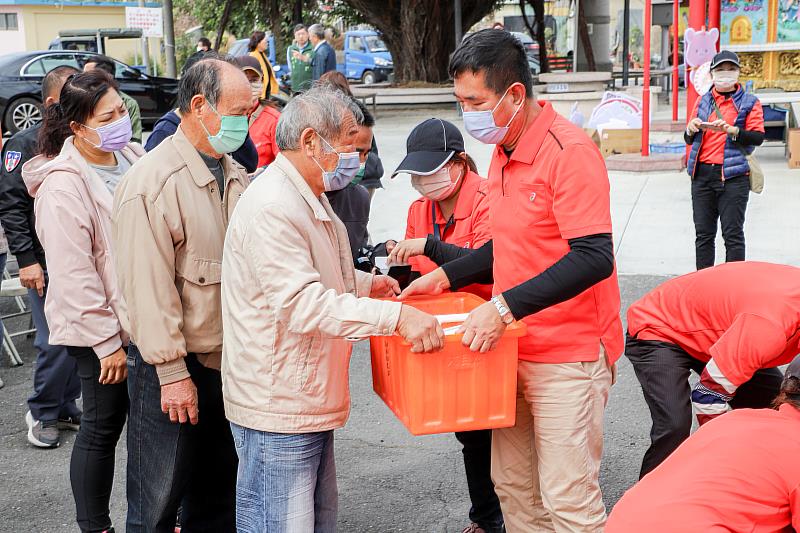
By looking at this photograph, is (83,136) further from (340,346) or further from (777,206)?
(777,206)

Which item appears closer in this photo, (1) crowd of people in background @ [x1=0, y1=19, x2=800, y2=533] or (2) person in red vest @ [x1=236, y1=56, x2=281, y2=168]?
(1) crowd of people in background @ [x1=0, y1=19, x2=800, y2=533]

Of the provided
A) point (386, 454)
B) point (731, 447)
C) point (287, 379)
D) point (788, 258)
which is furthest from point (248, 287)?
point (788, 258)

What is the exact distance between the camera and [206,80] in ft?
10.4

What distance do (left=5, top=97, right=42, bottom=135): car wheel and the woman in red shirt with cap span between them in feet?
51.0

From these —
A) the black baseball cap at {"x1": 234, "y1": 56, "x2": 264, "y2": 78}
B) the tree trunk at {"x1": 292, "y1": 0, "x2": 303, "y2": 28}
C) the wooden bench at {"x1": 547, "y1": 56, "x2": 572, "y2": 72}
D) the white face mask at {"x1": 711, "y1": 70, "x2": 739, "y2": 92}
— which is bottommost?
the white face mask at {"x1": 711, "y1": 70, "x2": 739, "y2": 92}

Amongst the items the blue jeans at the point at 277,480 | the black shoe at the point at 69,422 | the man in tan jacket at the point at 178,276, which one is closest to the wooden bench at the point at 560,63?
the black shoe at the point at 69,422

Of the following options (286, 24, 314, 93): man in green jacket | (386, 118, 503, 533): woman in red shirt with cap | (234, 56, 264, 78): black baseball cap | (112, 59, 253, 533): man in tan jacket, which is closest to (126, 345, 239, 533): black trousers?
(112, 59, 253, 533): man in tan jacket

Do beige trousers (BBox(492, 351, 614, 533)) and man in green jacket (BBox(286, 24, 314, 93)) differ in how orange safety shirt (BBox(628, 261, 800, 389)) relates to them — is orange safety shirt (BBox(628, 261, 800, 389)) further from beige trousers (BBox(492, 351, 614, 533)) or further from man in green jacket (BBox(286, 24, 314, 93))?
man in green jacket (BBox(286, 24, 314, 93))

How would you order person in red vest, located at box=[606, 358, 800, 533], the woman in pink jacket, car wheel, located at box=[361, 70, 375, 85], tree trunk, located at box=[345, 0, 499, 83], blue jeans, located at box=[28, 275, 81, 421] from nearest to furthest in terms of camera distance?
person in red vest, located at box=[606, 358, 800, 533] < the woman in pink jacket < blue jeans, located at box=[28, 275, 81, 421] < tree trunk, located at box=[345, 0, 499, 83] < car wheel, located at box=[361, 70, 375, 85]

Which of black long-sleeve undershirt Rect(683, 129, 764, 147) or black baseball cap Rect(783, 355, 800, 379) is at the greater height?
black long-sleeve undershirt Rect(683, 129, 764, 147)

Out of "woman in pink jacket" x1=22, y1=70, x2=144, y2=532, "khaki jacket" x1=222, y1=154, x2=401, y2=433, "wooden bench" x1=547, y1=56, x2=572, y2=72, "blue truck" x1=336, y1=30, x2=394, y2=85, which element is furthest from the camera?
"blue truck" x1=336, y1=30, x2=394, y2=85

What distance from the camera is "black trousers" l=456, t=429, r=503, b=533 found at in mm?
3844

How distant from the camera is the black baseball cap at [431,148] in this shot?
3.67m

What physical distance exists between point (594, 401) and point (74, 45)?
24.4m
